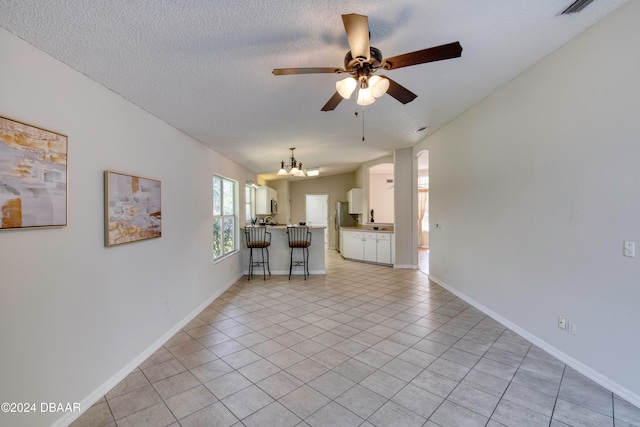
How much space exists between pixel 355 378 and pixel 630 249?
2.19 meters

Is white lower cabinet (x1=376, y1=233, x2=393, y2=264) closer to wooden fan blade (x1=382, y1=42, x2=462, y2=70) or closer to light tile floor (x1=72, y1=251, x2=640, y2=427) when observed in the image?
light tile floor (x1=72, y1=251, x2=640, y2=427)

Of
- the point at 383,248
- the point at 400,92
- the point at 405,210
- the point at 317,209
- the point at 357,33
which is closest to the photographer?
the point at 357,33

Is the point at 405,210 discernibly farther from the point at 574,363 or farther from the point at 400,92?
the point at 400,92

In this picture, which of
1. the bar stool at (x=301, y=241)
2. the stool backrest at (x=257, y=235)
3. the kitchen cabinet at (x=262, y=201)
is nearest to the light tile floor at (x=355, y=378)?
the bar stool at (x=301, y=241)

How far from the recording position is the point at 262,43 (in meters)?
1.85

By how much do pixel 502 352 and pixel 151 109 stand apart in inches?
165

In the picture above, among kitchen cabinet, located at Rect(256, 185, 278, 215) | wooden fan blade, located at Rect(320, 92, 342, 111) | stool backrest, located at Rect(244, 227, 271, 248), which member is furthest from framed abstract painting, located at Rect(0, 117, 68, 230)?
kitchen cabinet, located at Rect(256, 185, 278, 215)

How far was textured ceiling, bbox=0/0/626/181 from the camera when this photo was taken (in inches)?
60.1

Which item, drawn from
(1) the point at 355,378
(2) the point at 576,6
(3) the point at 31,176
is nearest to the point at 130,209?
(3) the point at 31,176

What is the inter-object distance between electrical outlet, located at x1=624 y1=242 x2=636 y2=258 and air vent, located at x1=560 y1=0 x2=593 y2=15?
5.30ft

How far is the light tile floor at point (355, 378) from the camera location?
5.85ft

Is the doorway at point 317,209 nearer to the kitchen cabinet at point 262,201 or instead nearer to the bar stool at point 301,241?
the kitchen cabinet at point 262,201

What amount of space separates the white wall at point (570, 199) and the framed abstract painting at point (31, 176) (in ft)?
12.7

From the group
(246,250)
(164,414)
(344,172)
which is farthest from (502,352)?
(344,172)
